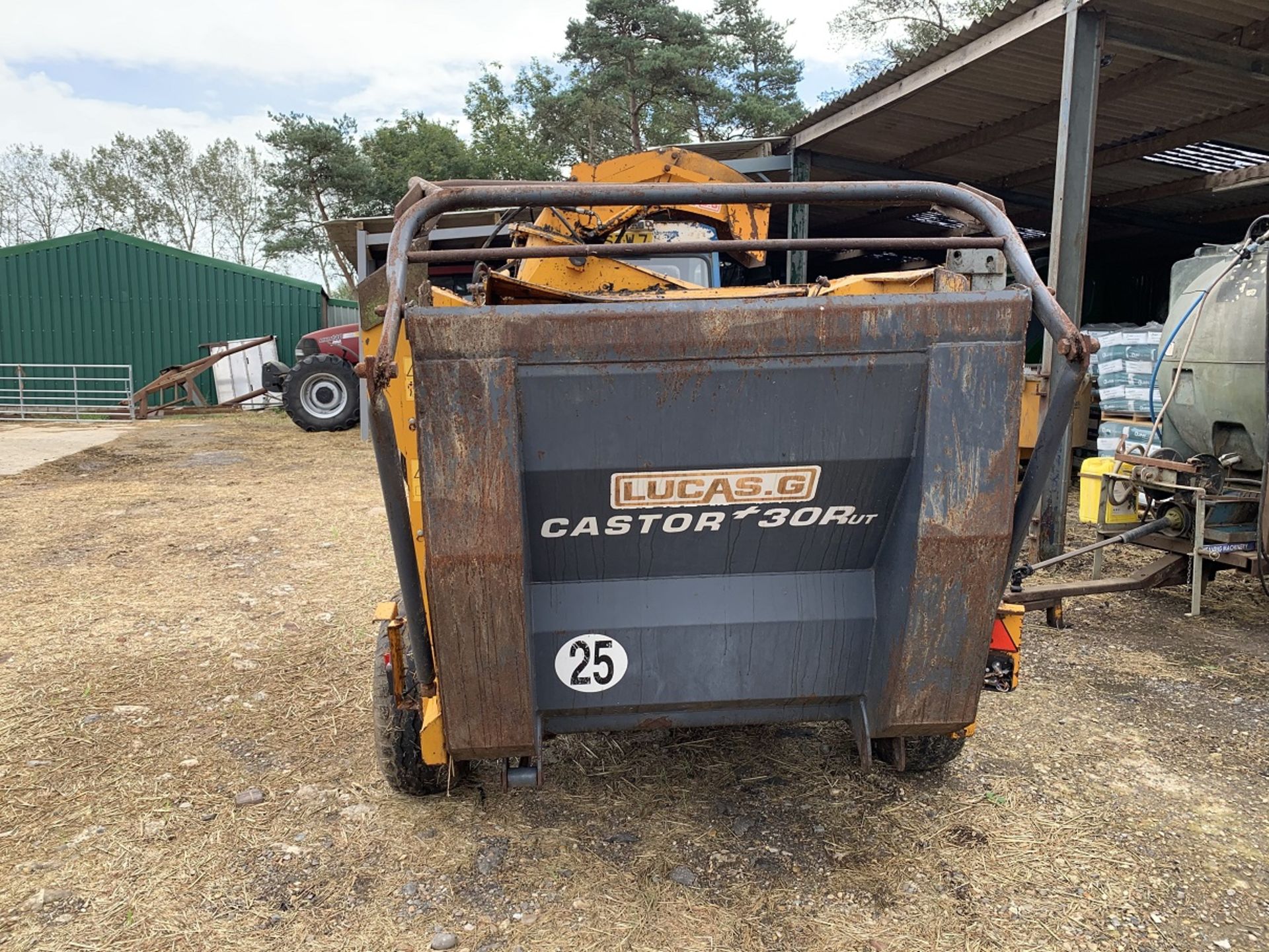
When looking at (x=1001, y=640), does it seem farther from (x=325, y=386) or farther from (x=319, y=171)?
(x=319, y=171)

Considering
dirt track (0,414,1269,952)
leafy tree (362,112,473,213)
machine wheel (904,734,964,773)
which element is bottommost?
dirt track (0,414,1269,952)

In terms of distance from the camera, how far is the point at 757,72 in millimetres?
30156

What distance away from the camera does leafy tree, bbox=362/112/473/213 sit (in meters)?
31.8

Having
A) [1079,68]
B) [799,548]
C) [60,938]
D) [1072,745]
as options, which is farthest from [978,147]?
[60,938]

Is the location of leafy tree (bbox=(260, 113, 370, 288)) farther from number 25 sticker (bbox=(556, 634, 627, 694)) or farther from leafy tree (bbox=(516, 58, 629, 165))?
number 25 sticker (bbox=(556, 634, 627, 694))

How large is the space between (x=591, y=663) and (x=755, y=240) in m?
1.18

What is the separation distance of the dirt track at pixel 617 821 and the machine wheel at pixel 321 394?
993 centimetres

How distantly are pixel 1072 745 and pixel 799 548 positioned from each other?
1.90 meters

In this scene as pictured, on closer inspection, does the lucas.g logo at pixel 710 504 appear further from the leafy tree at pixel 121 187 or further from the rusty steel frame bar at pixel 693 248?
the leafy tree at pixel 121 187

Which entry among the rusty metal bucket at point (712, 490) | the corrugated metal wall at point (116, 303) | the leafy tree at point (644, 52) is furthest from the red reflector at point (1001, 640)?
the leafy tree at point (644, 52)

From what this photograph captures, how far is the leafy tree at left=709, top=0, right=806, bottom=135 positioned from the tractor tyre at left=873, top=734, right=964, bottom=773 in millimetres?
27298

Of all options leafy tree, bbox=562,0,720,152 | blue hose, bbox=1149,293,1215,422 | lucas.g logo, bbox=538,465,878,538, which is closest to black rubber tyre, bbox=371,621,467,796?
lucas.g logo, bbox=538,465,878,538

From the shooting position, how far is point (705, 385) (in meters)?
2.16

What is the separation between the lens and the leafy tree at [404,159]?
3175 centimetres
